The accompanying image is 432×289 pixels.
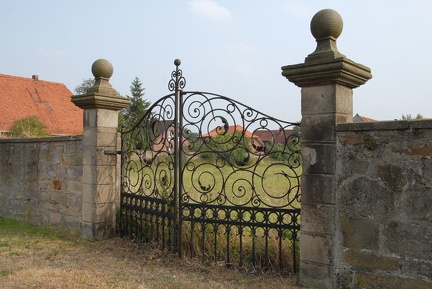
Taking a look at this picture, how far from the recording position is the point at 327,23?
380 cm

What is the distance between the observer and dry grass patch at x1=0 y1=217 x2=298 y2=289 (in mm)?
4090

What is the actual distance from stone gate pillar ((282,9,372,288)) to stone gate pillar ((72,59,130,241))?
3.12 metres

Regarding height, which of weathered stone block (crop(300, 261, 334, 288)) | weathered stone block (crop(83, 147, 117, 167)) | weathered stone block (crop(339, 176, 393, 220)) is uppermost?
weathered stone block (crop(83, 147, 117, 167))

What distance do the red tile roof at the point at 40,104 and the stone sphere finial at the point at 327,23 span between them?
75.1 ft

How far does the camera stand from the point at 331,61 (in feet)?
12.0

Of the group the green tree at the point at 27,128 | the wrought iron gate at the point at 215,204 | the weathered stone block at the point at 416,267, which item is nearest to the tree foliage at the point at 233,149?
the wrought iron gate at the point at 215,204

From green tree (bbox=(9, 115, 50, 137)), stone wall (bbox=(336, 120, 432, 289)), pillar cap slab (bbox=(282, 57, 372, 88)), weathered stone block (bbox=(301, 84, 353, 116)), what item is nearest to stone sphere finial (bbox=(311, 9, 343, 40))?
pillar cap slab (bbox=(282, 57, 372, 88))

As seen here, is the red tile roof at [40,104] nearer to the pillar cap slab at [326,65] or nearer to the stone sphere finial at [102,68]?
the stone sphere finial at [102,68]

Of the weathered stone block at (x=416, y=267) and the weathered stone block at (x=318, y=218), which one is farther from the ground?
the weathered stone block at (x=318, y=218)

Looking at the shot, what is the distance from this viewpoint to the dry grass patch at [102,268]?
4090mm

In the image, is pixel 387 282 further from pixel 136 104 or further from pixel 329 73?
pixel 136 104

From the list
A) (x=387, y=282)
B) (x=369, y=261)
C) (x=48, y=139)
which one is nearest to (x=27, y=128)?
(x=48, y=139)

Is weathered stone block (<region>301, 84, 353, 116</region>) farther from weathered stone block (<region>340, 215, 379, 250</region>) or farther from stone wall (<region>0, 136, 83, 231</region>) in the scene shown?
stone wall (<region>0, 136, 83, 231</region>)

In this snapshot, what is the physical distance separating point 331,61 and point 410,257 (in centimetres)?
177
